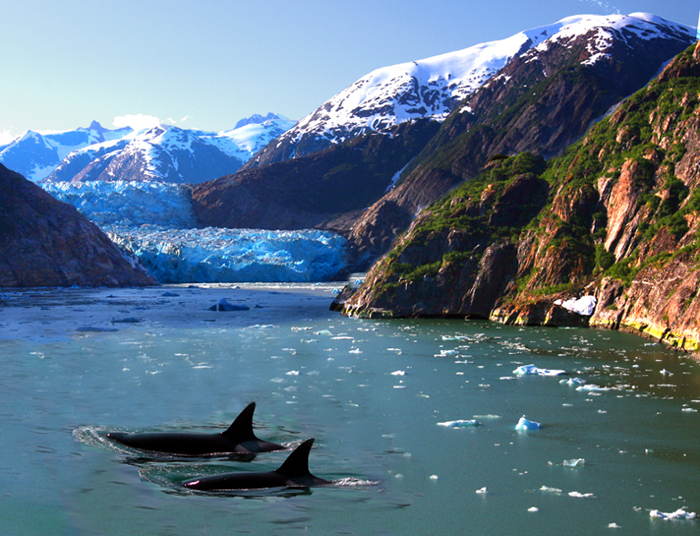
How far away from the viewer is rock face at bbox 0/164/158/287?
7831 centimetres

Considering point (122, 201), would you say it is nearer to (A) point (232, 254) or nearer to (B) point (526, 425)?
(A) point (232, 254)

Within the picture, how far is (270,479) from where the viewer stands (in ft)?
31.3

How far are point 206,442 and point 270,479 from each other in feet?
7.51

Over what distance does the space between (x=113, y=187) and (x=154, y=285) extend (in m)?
41.8

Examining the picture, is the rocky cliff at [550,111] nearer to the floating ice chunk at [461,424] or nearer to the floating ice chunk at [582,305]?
the floating ice chunk at [582,305]

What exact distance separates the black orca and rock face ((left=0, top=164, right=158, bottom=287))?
74.7 m

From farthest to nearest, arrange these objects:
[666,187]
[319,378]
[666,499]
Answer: [666,187] → [319,378] → [666,499]

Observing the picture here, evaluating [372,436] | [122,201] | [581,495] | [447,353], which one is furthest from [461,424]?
[122,201]

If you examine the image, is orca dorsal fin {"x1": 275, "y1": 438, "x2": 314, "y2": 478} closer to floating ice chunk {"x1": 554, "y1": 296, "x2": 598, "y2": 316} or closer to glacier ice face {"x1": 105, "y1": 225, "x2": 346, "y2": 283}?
floating ice chunk {"x1": 554, "y1": 296, "x2": 598, "y2": 316}

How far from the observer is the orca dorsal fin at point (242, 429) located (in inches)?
454

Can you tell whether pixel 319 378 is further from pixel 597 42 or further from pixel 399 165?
pixel 399 165

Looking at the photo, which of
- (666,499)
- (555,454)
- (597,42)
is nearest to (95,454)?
(555,454)

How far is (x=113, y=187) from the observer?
393ft

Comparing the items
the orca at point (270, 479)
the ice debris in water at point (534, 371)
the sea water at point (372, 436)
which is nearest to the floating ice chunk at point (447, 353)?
the sea water at point (372, 436)
